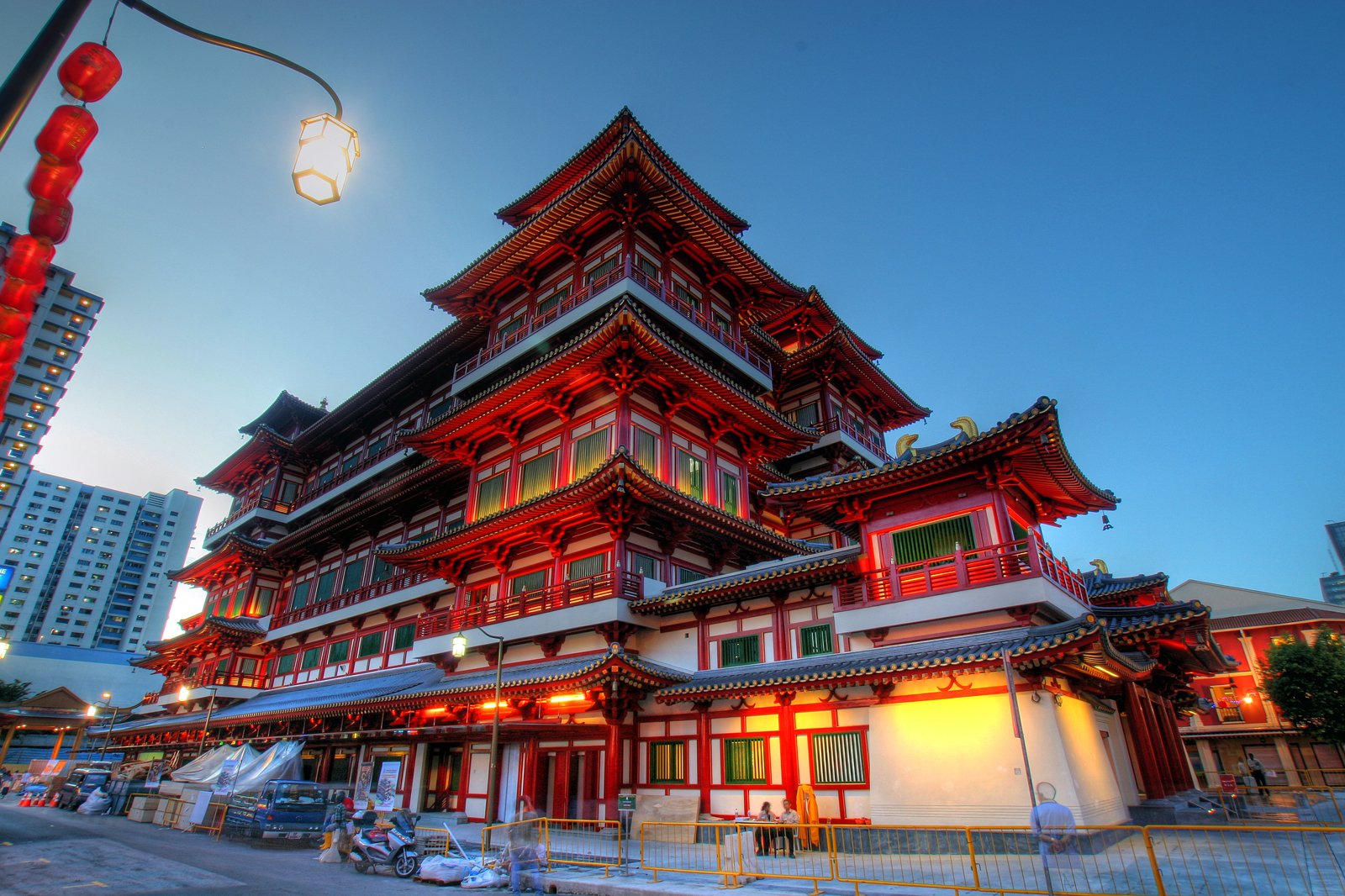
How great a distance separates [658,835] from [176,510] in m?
168

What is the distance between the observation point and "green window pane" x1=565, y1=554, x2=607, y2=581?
77.4ft

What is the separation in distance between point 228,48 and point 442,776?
89.7ft

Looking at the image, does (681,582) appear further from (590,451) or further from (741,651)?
(590,451)

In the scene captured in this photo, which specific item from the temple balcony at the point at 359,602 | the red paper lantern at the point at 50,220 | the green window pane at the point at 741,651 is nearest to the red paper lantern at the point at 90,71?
the red paper lantern at the point at 50,220

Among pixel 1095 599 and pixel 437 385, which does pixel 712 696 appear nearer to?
pixel 1095 599

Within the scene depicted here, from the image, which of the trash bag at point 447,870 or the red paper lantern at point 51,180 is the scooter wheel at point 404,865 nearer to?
the trash bag at point 447,870

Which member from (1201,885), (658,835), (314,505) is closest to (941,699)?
(1201,885)

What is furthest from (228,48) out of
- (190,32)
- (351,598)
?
(351,598)

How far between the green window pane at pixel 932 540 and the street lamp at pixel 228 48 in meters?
16.3

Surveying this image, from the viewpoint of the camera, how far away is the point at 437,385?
131ft

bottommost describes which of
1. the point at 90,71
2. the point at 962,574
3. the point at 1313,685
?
the point at 1313,685

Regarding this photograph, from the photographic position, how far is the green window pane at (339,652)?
36.4m

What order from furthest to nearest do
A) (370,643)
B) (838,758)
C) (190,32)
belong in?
1. (370,643)
2. (838,758)
3. (190,32)

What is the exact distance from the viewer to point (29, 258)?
5102 mm
